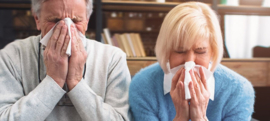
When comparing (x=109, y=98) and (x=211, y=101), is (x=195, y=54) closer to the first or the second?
(x=211, y=101)

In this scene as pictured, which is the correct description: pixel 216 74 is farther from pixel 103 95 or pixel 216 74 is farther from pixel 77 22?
pixel 77 22

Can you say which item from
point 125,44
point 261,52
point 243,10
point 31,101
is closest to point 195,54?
point 31,101

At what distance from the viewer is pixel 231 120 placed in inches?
43.7

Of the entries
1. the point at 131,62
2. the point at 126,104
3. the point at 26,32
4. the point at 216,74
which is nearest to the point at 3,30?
the point at 26,32

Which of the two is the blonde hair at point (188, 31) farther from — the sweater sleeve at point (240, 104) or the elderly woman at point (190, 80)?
the sweater sleeve at point (240, 104)

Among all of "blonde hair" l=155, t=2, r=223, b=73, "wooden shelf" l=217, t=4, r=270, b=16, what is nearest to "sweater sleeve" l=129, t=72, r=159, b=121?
"blonde hair" l=155, t=2, r=223, b=73

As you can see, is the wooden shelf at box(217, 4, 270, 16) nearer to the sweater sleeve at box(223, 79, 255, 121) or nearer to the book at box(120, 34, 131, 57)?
the book at box(120, 34, 131, 57)

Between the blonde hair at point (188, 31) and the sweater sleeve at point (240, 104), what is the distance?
5.6 inches

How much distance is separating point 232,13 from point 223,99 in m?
1.62

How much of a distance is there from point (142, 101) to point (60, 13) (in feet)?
1.61

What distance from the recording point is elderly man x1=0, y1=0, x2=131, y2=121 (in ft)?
3.29

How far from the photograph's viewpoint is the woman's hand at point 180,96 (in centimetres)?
101

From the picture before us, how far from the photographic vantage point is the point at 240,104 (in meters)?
1.12

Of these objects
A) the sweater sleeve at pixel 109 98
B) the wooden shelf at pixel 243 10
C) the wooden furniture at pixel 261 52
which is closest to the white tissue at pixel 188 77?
the sweater sleeve at pixel 109 98
